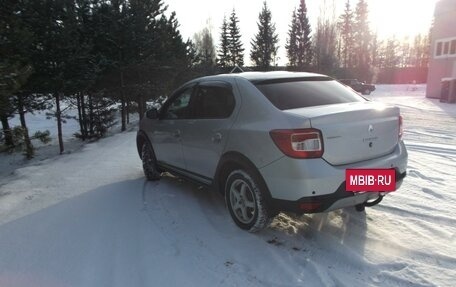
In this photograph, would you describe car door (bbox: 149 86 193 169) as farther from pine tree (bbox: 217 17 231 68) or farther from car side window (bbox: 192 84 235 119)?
pine tree (bbox: 217 17 231 68)

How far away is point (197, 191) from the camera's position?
5.70 m

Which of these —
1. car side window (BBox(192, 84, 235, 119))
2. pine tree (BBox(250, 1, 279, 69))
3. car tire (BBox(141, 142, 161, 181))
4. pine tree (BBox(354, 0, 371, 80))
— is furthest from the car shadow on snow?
pine tree (BBox(354, 0, 371, 80))

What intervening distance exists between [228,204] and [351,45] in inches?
2646

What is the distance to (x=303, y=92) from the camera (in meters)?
4.24

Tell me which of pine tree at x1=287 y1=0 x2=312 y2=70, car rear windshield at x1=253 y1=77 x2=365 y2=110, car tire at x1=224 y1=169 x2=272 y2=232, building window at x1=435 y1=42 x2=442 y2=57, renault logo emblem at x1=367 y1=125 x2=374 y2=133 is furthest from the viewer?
pine tree at x1=287 y1=0 x2=312 y2=70

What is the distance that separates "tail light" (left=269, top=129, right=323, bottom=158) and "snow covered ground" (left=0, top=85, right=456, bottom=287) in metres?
1.00

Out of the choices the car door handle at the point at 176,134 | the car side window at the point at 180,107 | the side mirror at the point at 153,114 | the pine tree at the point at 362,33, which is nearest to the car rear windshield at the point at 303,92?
the car side window at the point at 180,107

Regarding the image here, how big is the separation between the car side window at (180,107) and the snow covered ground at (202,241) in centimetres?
116

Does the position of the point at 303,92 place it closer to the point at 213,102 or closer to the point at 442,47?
the point at 213,102

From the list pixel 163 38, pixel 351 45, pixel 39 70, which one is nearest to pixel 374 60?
pixel 351 45

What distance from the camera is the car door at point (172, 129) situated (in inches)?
208

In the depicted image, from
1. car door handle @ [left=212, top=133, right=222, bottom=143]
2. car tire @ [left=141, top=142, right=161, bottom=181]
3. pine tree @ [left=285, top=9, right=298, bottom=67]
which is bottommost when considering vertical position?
car tire @ [left=141, top=142, right=161, bottom=181]

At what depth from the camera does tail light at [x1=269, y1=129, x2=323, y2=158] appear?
3434mm

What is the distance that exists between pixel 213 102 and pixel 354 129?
1.81 metres
